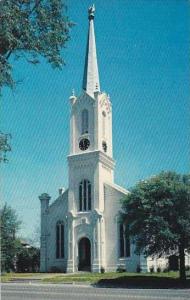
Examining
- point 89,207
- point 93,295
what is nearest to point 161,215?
point 93,295

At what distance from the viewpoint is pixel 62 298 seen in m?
15.1

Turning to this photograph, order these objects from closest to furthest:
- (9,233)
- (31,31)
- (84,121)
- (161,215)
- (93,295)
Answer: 1. (31,31)
2. (93,295)
3. (161,215)
4. (9,233)
5. (84,121)

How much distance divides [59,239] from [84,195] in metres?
4.89

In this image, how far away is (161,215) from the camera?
25.2m

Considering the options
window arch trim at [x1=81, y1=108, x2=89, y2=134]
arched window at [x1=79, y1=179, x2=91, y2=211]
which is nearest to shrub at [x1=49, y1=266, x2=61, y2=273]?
arched window at [x1=79, y1=179, x2=91, y2=211]

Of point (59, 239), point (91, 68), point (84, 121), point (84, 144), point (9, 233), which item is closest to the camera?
point (9, 233)

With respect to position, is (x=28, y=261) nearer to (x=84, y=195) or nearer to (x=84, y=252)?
(x=84, y=252)

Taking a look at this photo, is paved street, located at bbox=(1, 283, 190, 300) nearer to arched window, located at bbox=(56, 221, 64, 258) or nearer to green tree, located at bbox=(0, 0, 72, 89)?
green tree, located at bbox=(0, 0, 72, 89)

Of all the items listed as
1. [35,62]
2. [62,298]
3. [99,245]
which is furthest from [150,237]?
[35,62]

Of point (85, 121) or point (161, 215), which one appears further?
point (85, 121)

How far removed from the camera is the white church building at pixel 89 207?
128 feet

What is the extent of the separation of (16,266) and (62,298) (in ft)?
106

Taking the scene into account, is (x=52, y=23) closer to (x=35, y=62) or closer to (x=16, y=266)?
(x=35, y=62)

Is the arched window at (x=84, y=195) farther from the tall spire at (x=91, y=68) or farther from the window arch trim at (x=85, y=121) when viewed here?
the tall spire at (x=91, y=68)
